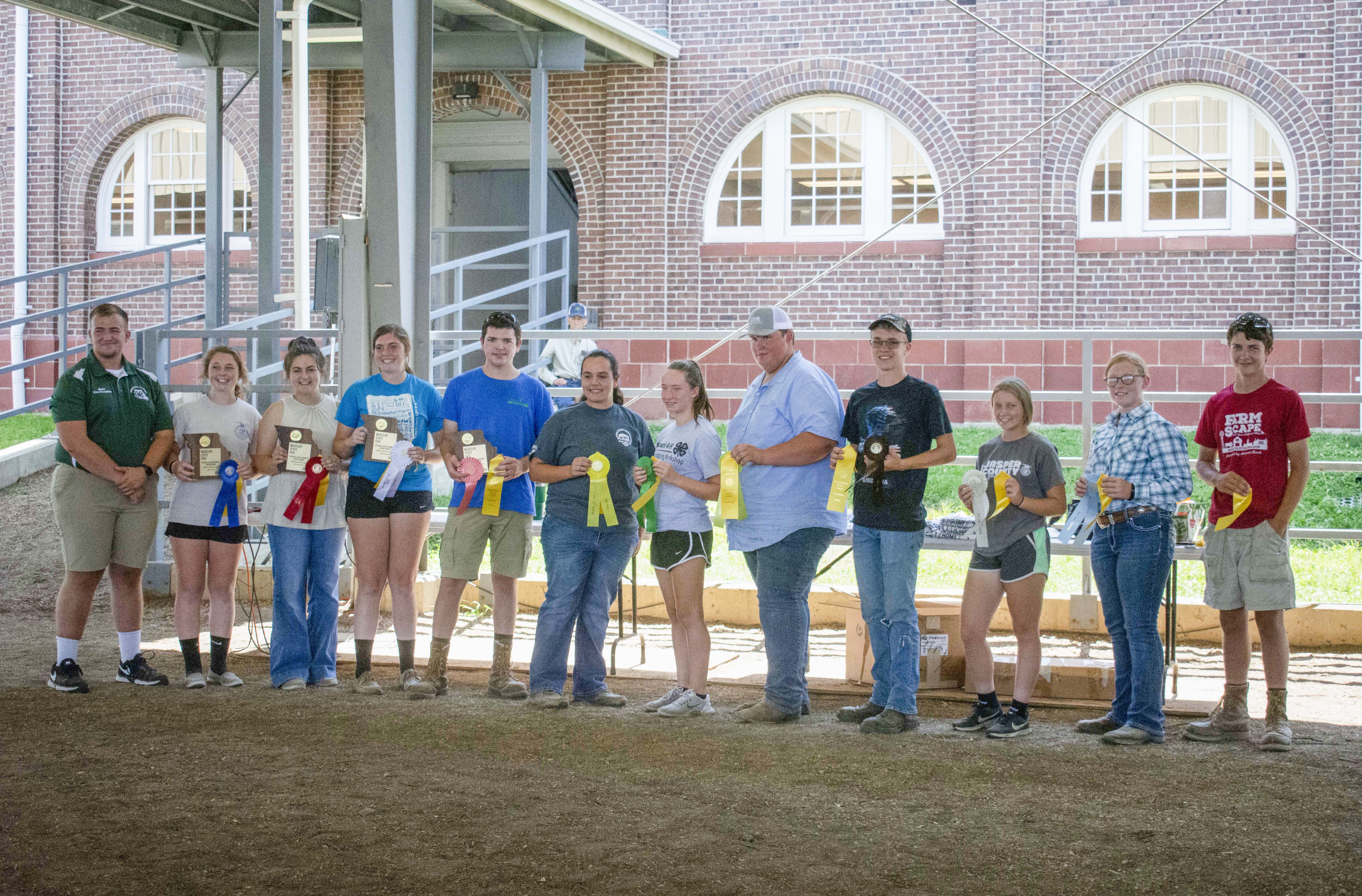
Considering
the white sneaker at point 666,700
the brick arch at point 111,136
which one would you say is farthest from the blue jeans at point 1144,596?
the brick arch at point 111,136

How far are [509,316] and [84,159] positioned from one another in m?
13.2

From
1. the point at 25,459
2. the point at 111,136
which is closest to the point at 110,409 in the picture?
the point at 25,459

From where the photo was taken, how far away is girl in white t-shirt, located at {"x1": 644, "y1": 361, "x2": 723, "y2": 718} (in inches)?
246

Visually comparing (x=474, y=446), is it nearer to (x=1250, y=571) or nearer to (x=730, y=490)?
(x=730, y=490)

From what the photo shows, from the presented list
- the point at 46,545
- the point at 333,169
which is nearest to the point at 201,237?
the point at 333,169

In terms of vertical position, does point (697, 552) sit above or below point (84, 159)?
below

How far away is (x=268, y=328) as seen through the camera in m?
12.3

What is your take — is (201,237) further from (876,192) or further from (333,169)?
(876,192)

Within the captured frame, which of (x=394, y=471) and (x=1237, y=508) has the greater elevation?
(x=394, y=471)

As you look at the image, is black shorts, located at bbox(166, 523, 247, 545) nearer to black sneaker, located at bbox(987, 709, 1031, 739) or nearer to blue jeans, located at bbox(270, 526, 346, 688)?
blue jeans, located at bbox(270, 526, 346, 688)

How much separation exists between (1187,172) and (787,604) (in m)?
11.0

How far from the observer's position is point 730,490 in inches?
240

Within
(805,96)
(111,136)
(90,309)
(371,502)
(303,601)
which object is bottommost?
(303,601)

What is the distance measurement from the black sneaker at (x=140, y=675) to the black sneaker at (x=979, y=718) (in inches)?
152
